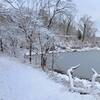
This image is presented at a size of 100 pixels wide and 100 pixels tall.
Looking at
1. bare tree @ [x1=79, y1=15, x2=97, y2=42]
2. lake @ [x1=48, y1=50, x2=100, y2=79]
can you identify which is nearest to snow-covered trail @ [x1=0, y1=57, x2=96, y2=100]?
lake @ [x1=48, y1=50, x2=100, y2=79]

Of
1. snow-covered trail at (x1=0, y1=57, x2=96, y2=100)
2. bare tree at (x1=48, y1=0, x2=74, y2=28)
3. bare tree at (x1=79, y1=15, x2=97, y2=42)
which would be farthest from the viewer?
bare tree at (x1=79, y1=15, x2=97, y2=42)

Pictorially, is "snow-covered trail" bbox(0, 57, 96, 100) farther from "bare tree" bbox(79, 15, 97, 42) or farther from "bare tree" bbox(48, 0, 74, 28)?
"bare tree" bbox(79, 15, 97, 42)

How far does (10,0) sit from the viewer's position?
16.7 meters

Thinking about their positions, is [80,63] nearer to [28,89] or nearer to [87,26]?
[28,89]

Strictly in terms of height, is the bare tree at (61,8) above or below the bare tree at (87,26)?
above

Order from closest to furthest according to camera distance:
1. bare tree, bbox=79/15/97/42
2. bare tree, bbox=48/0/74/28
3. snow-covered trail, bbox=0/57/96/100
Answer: snow-covered trail, bbox=0/57/96/100, bare tree, bbox=48/0/74/28, bare tree, bbox=79/15/97/42

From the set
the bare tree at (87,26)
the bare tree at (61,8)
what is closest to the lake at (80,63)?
the bare tree at (61,8)

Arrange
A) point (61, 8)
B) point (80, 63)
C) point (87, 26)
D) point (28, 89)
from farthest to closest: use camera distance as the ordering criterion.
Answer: point (87, 26) → point (80, 63) → point (61, 8) → point (28, 89)

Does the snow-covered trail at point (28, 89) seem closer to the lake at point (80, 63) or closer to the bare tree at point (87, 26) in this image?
the lake at point (80, 63)

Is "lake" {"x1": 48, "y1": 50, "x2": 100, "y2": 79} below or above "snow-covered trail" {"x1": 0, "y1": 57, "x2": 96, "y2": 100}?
below

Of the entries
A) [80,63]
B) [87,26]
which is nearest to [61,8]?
[80,63]

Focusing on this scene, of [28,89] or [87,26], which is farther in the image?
[87,26]

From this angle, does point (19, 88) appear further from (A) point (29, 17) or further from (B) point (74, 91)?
(A) point (29, 17)

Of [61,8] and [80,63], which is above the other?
[61,8]
